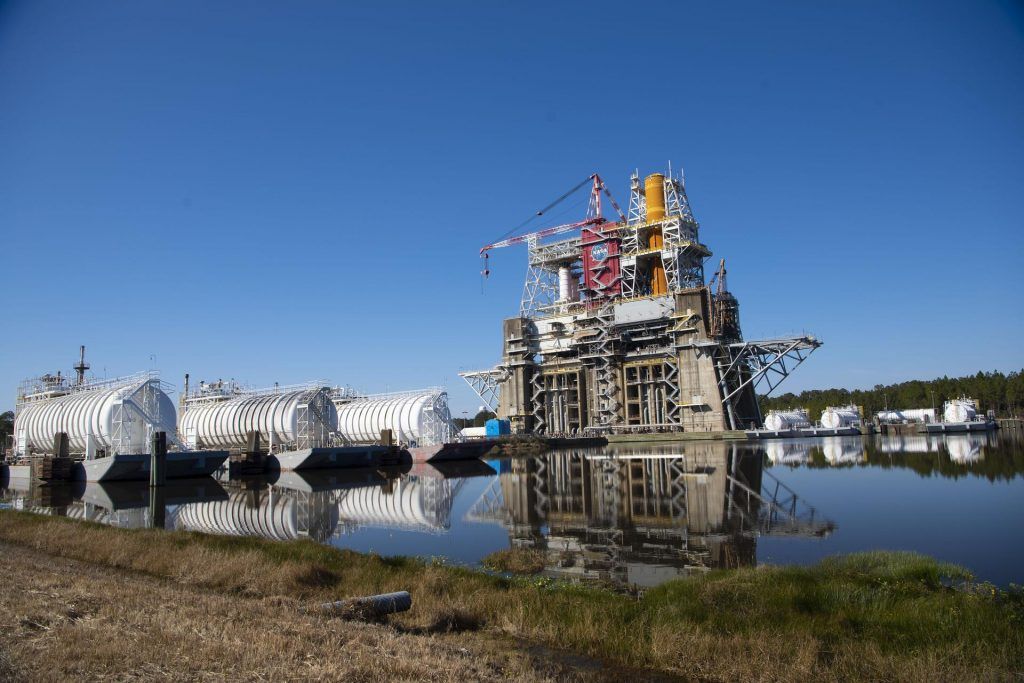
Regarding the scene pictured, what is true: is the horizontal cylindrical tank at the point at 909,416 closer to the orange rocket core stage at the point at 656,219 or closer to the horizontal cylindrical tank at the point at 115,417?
the orange rocket core stage at the point at 656,219

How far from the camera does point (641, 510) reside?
24.5 m

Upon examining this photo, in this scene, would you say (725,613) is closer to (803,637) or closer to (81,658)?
(803,637)

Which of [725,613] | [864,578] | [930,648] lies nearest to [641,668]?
[725,613]

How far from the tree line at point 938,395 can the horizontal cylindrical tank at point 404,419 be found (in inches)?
3336

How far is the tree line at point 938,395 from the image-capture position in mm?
121125

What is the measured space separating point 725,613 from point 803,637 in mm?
1448

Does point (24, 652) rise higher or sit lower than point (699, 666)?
higher

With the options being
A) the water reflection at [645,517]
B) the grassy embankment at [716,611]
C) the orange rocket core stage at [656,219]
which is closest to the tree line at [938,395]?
the orange rocket core stage at [656,219]

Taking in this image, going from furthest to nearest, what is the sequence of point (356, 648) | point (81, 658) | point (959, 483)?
point (959, 483) < point (356, 648) < point (81, 658)

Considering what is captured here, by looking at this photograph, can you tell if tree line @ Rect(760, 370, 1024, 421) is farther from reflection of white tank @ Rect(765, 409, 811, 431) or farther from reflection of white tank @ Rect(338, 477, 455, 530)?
reflection of white tank @ Rect(338, 477, 455, 530)

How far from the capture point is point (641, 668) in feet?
29.0

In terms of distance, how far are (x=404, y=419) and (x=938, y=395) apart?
360 feet

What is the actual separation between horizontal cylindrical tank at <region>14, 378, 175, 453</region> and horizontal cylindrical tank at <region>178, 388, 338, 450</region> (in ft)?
25.8

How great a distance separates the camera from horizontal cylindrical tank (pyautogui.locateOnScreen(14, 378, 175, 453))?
5356cm
